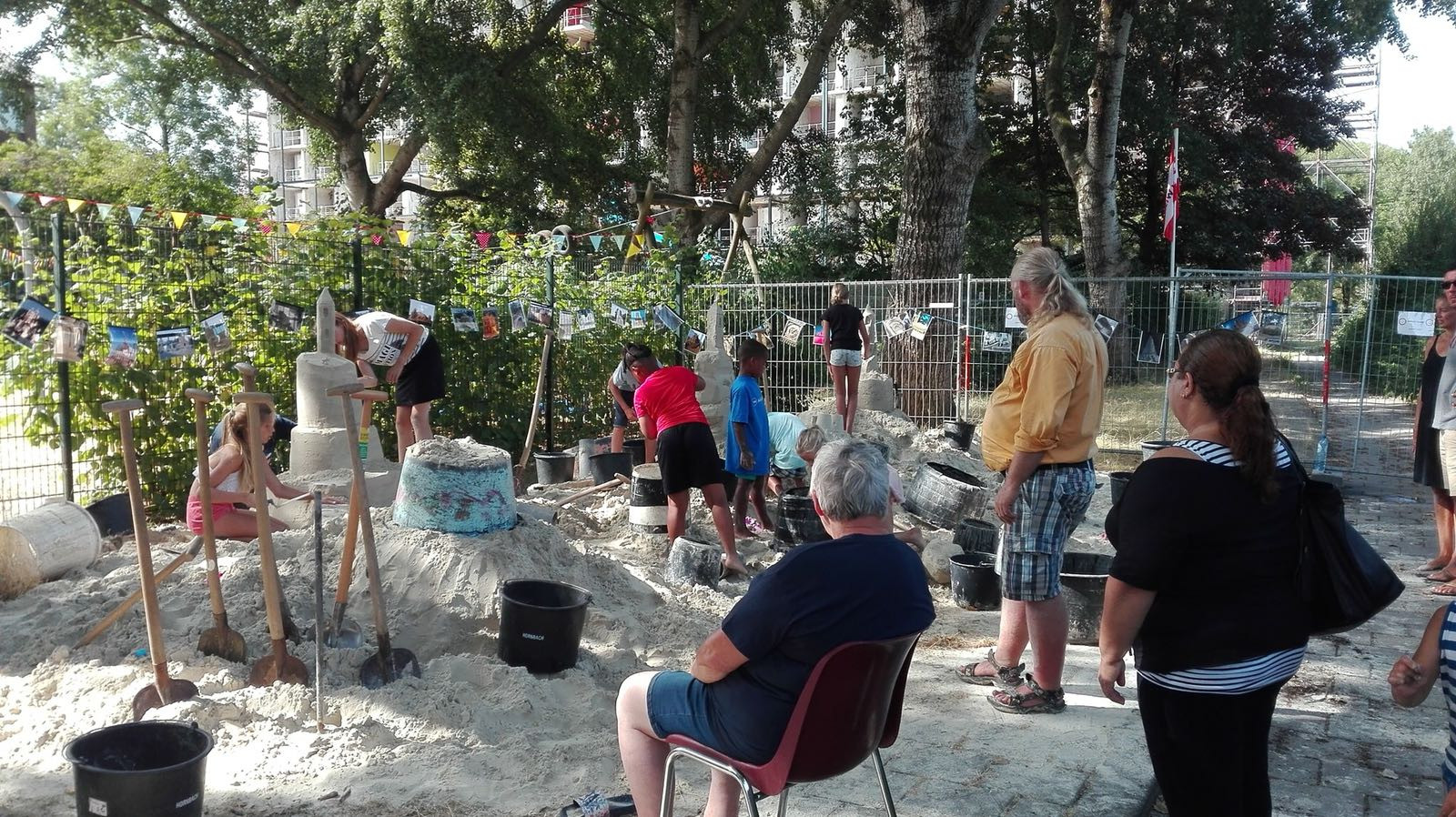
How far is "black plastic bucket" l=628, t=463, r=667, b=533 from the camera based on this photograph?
8.69m

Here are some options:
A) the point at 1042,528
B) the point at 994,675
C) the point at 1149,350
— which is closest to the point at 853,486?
the point at 1042,528

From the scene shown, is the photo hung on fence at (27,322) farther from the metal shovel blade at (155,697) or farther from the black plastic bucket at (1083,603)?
the black plastic bucket at (1083,603)

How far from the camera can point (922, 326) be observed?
1313 centimetres

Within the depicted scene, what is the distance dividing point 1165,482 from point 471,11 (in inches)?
761

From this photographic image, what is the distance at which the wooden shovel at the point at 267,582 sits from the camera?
4348 millimetres

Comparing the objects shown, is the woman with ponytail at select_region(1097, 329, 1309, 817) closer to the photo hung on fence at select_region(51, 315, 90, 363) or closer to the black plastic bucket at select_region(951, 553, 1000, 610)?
the black plastic bucket at select_region(951, 553, 1000, 610)

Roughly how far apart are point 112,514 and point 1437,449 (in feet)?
30.1

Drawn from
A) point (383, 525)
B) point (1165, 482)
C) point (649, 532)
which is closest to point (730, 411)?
point (649, 532)

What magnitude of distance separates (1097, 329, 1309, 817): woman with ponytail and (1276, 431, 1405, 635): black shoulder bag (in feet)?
0.10

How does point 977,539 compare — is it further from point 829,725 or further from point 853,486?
point 829,725

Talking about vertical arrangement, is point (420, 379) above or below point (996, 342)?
below

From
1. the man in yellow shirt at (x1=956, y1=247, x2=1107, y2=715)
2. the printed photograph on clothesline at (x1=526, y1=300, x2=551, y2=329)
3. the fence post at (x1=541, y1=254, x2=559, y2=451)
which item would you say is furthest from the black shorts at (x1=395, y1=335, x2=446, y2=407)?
the man in yellow shirt at (x1=956, y1=247, x2=1107, y2=715)

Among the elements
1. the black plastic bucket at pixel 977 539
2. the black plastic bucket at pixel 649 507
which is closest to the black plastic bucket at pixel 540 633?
the black plastic bucket at pixel 649 507

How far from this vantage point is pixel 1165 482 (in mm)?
2648
